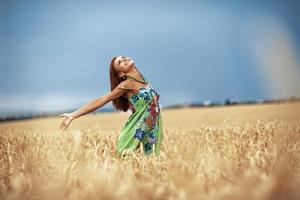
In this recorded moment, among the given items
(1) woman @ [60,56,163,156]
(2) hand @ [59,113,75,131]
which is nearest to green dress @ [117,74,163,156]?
(1) woman @ [60,56,163,156]

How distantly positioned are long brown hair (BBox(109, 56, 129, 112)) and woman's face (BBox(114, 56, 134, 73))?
3cm

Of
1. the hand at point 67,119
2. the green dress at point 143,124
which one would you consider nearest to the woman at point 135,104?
the green dress at point 143,124

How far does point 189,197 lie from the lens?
5.88ft

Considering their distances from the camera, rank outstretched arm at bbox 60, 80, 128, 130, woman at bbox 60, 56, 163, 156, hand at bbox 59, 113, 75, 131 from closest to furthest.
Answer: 1. hand at bbox 59, 113, 75, 131
2. outstretched arm at bbox 60, 80, 128, 130
3. woman at bbox 60, 56, 163, 156

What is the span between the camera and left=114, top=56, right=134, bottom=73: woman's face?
10.9 ft

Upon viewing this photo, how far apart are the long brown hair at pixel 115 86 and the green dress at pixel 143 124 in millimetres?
98

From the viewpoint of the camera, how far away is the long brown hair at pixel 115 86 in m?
3.39

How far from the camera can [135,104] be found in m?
3.35

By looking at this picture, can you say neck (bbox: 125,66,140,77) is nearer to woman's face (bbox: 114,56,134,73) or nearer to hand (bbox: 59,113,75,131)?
woman's face (bbox: 114,56,134,73)

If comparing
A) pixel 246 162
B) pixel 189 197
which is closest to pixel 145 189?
pixel 189 197

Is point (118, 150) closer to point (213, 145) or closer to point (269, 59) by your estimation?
point (213, 145)

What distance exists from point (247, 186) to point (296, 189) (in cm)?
28

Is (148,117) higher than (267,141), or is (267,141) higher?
(148,117)

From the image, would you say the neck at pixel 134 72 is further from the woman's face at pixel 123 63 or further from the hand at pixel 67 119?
the hand at pixel 67 119
